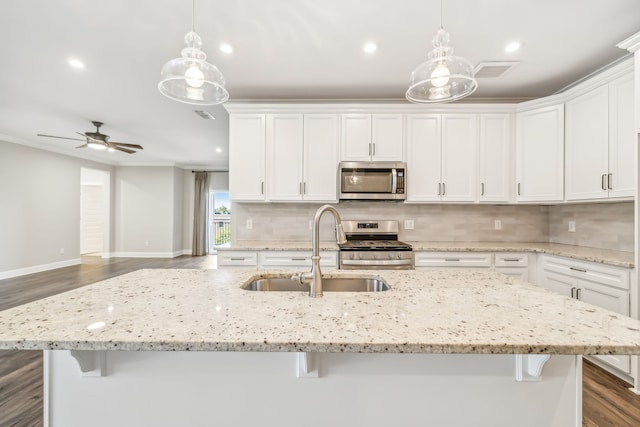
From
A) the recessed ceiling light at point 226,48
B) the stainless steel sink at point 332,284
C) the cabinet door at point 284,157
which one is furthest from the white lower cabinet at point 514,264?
the recessed ceiling light at point 226,48

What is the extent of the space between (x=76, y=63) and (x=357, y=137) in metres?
2.88

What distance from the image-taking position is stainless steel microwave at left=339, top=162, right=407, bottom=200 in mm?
3133

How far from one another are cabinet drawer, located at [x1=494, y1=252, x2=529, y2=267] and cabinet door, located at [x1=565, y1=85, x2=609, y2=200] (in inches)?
A: 29.4

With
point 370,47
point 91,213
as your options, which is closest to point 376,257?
point 370,47

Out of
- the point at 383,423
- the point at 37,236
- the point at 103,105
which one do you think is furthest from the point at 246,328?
the point at 37,236

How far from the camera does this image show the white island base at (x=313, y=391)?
1.05m

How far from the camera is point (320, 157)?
326cm

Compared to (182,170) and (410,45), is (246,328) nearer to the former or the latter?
(410,45)

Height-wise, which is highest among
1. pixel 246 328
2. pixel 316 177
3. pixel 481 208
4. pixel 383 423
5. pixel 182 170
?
pixel 182 170

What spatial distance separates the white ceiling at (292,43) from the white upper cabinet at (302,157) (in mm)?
412

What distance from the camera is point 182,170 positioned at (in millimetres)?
8203

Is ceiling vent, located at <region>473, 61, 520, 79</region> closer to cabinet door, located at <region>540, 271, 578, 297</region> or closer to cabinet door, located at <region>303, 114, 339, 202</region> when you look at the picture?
cabinet door, located at <region>303, 114, 339, 202</region>

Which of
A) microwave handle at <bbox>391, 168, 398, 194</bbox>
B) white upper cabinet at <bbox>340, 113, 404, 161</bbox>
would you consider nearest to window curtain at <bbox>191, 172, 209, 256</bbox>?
white upper cabinet at <bbox>340, 113, 404, 161</bbox>

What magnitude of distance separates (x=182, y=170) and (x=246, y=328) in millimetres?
8395
